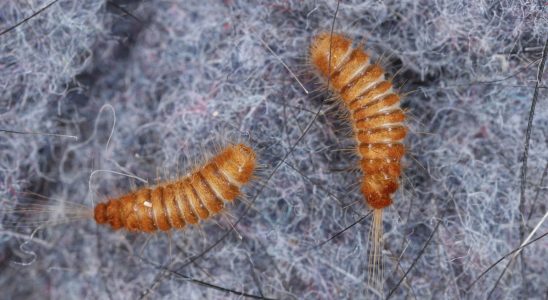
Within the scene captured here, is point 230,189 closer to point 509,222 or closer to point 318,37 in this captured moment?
point 318,37

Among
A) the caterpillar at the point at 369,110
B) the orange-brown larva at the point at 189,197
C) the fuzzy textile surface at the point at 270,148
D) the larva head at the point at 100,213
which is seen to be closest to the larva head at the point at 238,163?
the orange-brown larva at the point at 189,197

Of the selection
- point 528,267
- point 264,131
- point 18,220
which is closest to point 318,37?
point 264,131

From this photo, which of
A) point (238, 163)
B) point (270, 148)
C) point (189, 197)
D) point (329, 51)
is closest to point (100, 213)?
point (189, 197)

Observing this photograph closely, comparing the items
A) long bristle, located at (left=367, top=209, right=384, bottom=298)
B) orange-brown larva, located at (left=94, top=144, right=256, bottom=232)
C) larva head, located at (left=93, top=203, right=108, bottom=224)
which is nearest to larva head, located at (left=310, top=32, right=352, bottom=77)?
orange-brown larva, located at (left=94, top=144, right=256, bottom=232)

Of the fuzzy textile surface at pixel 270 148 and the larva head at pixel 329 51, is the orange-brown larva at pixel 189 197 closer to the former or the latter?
the fuzzy textile surface at pixel 270 148

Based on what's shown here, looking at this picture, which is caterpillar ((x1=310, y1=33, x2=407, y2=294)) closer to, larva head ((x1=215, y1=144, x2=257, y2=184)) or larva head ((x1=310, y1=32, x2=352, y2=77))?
larva head ((x1=310, y1=32, x2=352, y2=77))

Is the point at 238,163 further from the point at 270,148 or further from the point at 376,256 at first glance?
the point at 376,256
